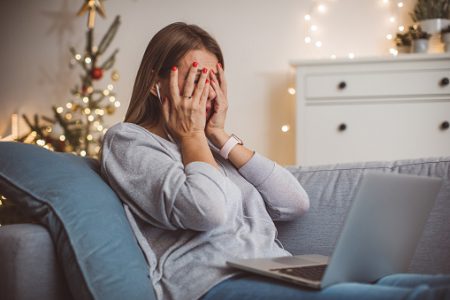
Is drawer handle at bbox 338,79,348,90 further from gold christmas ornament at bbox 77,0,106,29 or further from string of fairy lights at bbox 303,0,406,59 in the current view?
gold christmas ornament at bbox 77,0,106,29

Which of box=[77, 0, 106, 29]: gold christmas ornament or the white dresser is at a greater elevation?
box=[77, 0, 106, 29]: gold christmas ornament

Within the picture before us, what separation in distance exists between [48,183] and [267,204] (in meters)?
0.57

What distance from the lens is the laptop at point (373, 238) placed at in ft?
3.07

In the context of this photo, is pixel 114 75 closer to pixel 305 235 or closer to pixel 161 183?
pixel 305 235

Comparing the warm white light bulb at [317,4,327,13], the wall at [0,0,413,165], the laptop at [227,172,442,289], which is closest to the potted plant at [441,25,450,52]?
the wall at [0,0,413,165]

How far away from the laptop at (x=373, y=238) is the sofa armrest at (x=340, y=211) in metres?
0.27

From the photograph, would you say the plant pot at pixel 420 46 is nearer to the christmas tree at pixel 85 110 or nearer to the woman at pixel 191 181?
the christmas tree at pixel 85 110

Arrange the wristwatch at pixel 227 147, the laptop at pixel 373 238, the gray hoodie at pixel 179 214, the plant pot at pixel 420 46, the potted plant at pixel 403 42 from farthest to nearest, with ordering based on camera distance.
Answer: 1. the potted plant at pixel 403 42
2. the plant pot at pixel 420 46
3. the wristwatch at pixel 227 147
4. the gray hoodie at pixel 179 214
5. the laptop at pixel 373 238

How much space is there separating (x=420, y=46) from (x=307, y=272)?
241cm

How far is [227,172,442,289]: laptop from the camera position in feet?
3.07

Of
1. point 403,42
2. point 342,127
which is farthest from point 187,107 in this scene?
point 403,42

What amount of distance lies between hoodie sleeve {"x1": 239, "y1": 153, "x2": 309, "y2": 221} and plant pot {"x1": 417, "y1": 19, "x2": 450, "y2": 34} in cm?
213

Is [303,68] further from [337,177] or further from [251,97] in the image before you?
[337,177]

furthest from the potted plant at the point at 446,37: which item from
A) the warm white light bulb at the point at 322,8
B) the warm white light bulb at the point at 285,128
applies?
the warm white light bulb at the point at 285,128
